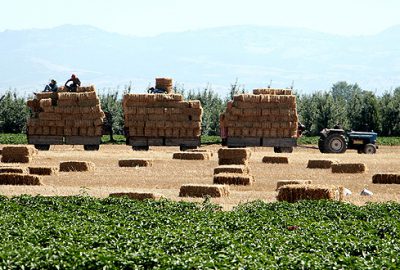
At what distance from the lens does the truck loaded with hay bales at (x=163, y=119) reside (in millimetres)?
51062

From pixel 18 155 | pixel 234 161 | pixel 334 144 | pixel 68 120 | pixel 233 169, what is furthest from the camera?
pixel 334 144

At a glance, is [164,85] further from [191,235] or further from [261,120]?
[191,235]

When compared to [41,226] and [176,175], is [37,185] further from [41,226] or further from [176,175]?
[41,226]

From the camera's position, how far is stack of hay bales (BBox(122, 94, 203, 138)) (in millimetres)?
51031

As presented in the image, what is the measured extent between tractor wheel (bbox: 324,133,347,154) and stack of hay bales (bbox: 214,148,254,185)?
1234 centimetres

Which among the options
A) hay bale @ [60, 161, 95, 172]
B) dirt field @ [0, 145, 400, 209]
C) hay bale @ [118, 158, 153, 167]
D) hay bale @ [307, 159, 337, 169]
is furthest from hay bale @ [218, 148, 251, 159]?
hay bale @ [60, 161, 95, 172]

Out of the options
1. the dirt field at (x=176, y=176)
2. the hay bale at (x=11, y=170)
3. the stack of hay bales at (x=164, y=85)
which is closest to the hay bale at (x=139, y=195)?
the dirt field at (x=176, y=176)

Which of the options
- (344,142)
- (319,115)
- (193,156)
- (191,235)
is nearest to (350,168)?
(193,156)

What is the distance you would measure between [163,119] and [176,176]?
42.3 feet

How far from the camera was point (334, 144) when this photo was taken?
55.0m

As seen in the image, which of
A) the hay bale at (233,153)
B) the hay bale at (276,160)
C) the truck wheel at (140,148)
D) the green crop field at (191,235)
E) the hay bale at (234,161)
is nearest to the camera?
the green crop field at (191,235)

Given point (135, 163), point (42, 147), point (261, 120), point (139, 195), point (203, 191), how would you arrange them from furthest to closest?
point (42, 147)
point (261, 120)
point (135, 163)
point (203, 191)
point (139, 195)

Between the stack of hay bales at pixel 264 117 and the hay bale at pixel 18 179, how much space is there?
62.0 feet

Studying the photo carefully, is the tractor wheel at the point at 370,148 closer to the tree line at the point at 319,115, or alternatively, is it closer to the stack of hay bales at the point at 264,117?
the stack of hay bales at the point at 264,117
